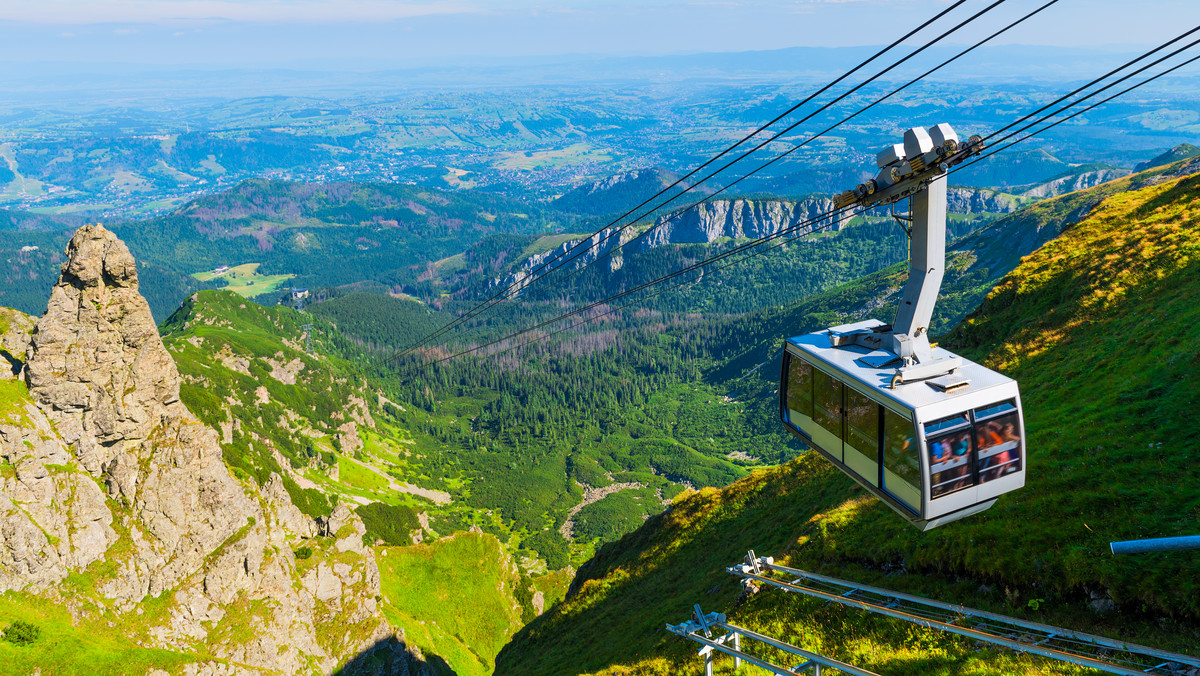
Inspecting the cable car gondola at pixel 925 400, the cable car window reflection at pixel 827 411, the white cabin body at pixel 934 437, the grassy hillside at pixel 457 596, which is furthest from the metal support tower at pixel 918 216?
the grassy hillside at pixel 457 596

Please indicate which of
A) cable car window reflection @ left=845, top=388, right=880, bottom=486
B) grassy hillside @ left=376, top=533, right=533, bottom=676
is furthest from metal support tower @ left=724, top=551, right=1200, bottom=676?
grassy hillside @ left=376, top=533, right=533, bottom=676

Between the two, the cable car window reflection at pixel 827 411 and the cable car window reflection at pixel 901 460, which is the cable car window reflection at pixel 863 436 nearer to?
the cable car window reflection at pixel 901 460

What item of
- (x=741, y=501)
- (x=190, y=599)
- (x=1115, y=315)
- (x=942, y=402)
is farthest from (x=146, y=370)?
(x=1115, y=315)

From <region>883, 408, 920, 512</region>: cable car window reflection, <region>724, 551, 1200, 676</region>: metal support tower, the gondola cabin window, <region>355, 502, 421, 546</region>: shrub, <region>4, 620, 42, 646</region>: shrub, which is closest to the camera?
<region>724, 551, 1200, 676</region>: metal support tower

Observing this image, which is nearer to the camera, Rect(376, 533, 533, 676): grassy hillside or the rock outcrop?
the rock outcrop

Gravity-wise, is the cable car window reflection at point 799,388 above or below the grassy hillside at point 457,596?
above

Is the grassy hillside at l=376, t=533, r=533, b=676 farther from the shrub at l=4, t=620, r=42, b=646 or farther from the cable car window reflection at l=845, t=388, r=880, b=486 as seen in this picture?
the cable car window reflection at l=845, t=388, r=880, b=486

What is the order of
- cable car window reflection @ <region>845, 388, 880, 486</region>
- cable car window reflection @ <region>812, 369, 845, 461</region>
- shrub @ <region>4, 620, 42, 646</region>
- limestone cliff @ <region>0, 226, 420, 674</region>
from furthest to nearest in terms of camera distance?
limestone cliff @ <region>0, 226, 420, 674</region>, shrub @ <region>4, 620, 42, 646</region>, cable car window reflection @ <region>812, 369, 845, 461</region>, cable car window reflection @ <region>845, 388, 880, 486</region>
